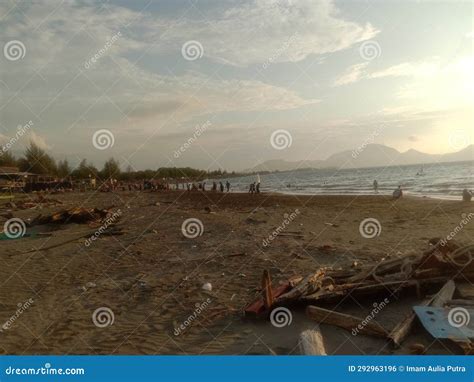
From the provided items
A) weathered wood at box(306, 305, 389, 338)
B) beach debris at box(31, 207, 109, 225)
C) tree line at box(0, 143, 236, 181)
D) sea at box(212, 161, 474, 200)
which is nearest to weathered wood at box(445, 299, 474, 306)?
weathered wood at box(306, 305, 389, 338)

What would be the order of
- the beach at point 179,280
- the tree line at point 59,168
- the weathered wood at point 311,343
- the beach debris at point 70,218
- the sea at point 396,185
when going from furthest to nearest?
the tree line at point 59,168 → the sea at point 396,185 → the beach debris at point 70,218 → the beach at point 179,280 → the weathered wood at point 311,343

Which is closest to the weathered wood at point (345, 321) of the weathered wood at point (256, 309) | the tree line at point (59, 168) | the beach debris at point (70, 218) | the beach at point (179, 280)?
the beach at point (179, 280)

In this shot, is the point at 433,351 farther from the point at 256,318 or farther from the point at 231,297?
the point at 231,297

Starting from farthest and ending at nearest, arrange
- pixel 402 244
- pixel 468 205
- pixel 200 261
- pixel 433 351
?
pixel 468 205, pixel 402 244, pixel 200 261, pixel 433 351

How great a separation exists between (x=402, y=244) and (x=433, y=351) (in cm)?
718

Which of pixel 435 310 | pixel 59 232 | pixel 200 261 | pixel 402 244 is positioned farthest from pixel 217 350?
pixel 59 232

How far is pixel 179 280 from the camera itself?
895 cm

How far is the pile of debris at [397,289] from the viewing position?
5637mm

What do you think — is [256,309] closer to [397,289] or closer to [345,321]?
[345,321]

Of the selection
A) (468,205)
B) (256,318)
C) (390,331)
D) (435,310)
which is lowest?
(256,318)

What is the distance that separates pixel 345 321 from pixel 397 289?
5.31 feet

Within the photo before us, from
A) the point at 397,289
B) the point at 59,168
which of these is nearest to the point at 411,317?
the point at 397,289

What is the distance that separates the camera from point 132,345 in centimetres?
583

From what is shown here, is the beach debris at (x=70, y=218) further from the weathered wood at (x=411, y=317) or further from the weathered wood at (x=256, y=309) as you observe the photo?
the weathered wood at (x=411, y=317)
